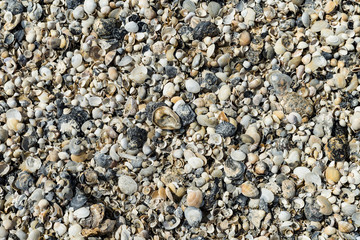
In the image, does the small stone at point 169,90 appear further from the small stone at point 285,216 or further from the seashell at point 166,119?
the small stone at point 285,216

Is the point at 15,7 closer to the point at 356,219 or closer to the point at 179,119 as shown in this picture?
the point at 179,119

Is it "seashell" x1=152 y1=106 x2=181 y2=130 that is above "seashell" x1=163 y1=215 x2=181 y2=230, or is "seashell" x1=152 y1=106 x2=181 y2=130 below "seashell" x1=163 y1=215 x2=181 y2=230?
above

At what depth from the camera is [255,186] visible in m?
2.19

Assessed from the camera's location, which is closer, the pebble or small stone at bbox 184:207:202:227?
small stone at bbox 184:207:202:227

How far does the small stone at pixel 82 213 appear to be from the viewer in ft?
7.06

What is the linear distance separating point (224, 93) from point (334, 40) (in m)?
0.76

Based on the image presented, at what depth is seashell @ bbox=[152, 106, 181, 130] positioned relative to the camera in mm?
2285

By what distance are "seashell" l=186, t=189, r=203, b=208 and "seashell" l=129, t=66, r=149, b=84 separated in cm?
75

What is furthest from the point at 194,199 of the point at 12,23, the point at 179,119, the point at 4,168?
the point at 12,23

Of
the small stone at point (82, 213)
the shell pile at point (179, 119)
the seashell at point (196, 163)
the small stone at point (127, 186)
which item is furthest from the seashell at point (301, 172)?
the small stone at point (82, 213)

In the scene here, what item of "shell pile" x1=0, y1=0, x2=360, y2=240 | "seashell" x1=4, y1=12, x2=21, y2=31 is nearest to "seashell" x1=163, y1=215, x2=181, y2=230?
"shell pile" x1=0, y1=0, x2=360, y2=240

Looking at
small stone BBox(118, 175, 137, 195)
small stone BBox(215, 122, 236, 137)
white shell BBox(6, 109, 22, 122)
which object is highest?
small stone BBox(215, 122, 236, 137)

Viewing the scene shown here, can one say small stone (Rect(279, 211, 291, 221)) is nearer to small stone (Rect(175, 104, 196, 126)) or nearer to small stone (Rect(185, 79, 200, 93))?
small stone (Rect(175, 104, 196, 126))

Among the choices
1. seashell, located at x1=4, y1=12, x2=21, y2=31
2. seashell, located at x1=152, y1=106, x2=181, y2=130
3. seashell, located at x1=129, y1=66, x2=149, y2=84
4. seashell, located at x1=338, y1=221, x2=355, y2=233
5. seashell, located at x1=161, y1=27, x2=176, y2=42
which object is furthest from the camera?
seashell, located at x1=4, y1=12, x2=21, y2=31
